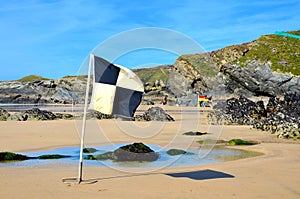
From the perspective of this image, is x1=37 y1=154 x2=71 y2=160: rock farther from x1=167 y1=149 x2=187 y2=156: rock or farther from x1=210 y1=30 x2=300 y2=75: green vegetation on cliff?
x1=210 y1=30 x2=300 y2=75: green vegetation on cliff

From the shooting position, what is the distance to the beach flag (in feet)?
26.7

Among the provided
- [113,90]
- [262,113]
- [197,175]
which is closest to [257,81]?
[262,113]

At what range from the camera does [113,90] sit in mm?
8180

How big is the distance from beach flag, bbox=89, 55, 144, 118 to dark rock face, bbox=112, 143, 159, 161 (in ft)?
13.8

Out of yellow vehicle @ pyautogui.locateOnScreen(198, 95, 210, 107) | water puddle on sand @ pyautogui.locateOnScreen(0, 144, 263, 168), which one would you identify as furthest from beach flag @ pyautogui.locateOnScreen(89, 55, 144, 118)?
yellow vehicle @ pyautogui.locateOnScreen(198, 95, 210, 107)

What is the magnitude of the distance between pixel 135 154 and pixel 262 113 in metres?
16.4

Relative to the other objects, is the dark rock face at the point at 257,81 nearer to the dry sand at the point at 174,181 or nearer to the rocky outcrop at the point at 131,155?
the dry sand at the point at 174,181

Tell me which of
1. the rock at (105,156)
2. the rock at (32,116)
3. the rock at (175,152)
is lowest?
the rock at (105,156)

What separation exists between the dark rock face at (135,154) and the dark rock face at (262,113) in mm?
8705

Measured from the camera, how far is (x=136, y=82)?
8492mm

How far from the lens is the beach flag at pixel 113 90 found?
8.14 meters

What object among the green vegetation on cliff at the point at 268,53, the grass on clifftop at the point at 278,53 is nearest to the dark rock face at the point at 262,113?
the grass on clifftop at the point at 278,53

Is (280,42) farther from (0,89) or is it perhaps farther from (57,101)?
(0,89)

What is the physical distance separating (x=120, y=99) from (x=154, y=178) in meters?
2.16
